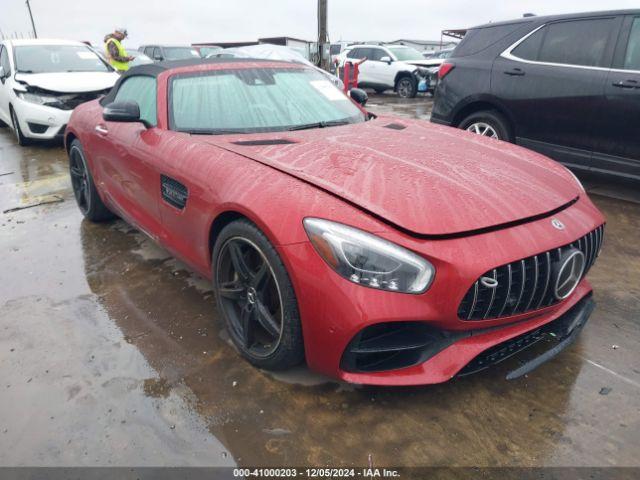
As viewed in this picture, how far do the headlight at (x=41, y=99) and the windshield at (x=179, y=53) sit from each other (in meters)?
9.57

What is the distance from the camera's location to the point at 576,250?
1.82 m

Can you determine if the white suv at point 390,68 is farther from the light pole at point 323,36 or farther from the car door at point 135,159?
the car door at point 135,159

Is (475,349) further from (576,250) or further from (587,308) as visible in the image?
(587,308)

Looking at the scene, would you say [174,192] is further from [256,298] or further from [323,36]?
[323,36]

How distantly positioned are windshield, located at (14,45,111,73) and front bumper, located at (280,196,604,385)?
23.6 feet

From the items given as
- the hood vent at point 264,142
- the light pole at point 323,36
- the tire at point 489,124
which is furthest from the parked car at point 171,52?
the hood vent at point 264,142

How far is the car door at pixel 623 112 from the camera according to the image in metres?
3.82

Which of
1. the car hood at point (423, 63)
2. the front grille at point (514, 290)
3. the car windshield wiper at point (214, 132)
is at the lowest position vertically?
the car hood at point (423, 63)

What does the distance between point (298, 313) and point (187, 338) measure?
0.88 m

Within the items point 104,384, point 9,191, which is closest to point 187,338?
point 104,384

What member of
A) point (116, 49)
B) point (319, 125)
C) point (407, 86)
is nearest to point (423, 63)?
point (407, 86)

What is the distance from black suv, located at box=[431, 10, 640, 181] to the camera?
391 cm

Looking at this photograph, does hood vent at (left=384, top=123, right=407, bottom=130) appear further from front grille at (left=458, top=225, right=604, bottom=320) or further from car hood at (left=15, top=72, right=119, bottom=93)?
car hood at (left=15, top=72, right=119, bottom=93)

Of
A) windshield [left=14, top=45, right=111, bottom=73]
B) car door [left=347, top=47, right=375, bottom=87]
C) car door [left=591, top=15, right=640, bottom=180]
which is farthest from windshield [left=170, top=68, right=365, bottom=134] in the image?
car door [left=347, top=47, right=375, bottom=87]
